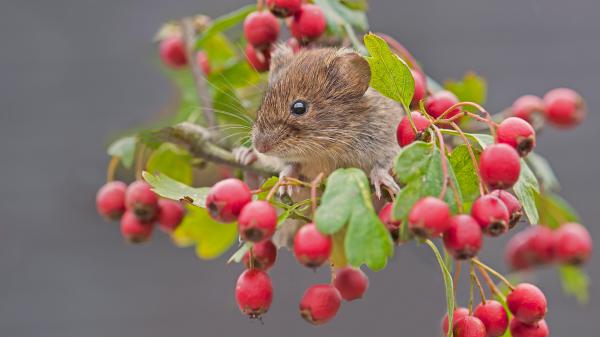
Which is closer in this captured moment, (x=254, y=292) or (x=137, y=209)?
(x=254, y=292)

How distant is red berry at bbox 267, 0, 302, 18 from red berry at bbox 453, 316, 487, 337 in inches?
31.0

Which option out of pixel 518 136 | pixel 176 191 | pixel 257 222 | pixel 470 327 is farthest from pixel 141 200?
pixel 518 136

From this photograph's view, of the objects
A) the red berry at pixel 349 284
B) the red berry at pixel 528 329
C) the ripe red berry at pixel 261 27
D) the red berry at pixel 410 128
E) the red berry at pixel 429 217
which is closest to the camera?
the red berry at pixel 429 217

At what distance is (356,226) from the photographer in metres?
1.18

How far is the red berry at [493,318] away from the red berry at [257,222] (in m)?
0.49

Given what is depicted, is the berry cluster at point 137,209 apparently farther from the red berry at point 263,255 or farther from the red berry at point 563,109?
the red berry at point 563,109

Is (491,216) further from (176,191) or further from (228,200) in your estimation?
(176,191)

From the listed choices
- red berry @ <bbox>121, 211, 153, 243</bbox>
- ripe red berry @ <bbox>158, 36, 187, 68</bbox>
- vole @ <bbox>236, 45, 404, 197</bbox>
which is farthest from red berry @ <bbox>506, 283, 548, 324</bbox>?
ripe red berry @ <bbox>158, 36, 187, 68</bbox>

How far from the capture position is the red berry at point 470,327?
137 centimetres

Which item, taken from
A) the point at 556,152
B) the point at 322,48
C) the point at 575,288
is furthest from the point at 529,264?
the point at 556,152

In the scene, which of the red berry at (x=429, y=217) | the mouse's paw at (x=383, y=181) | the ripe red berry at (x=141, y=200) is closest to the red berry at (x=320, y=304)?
the mouse's paw at (x=383, y=181)

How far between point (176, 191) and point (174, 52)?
89 cm

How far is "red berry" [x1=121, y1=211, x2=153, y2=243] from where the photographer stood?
186 centimetres

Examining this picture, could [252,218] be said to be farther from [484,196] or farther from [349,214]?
[484,196]
